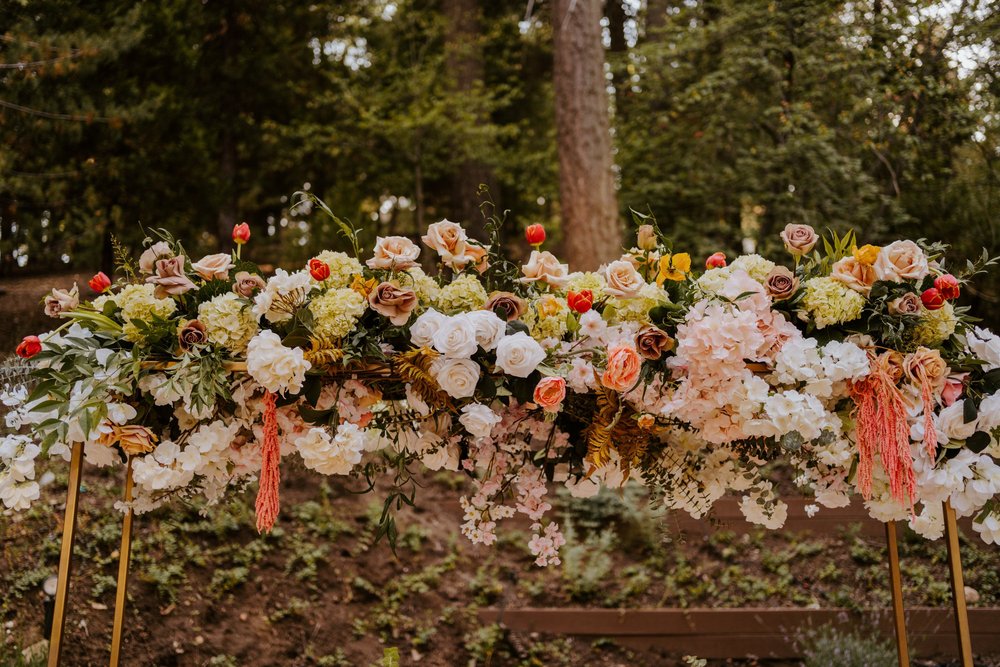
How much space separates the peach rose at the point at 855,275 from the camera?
71.5 inches

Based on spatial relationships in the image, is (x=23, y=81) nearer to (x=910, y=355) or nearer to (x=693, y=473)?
(x=693, y=473)

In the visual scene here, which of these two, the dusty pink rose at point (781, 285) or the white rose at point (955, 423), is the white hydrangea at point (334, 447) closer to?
the dusty pink rose at point (781, 285)

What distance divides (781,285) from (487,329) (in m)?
0.79

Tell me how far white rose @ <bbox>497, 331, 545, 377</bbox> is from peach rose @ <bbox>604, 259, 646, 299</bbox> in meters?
0.26

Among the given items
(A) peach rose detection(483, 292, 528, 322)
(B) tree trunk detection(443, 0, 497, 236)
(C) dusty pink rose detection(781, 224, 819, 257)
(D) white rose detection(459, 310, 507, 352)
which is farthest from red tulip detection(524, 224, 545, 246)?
(B) tree trunk detection(443, 0, 497, 236)

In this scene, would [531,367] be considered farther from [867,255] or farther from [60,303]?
[60,303]

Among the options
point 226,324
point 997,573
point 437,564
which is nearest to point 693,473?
point 226,324

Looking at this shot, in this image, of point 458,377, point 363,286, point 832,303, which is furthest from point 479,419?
point 832,303

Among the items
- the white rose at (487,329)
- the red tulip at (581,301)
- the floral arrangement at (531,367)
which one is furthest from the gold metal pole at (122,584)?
the red tulip at (581,301)

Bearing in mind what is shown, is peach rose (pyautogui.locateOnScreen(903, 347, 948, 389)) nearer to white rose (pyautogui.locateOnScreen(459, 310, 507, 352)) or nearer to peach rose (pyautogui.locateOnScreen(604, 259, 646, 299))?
peach rose (pyautogui.locateOnScreen(604, 259, 646, 299))

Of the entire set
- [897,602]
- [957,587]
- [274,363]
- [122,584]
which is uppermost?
[274,363]

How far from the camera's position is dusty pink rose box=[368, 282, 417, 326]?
1.75 m

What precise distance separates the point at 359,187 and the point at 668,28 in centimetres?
363

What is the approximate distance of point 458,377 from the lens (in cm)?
172
